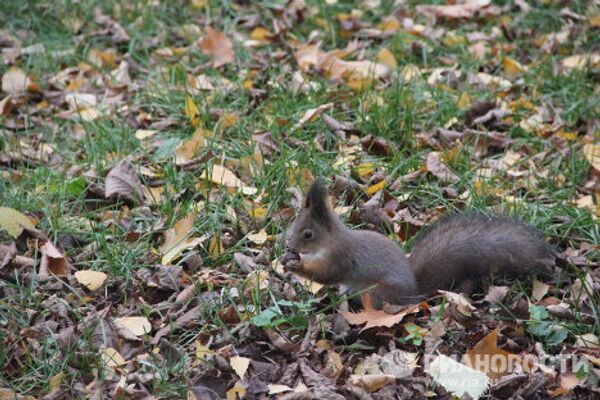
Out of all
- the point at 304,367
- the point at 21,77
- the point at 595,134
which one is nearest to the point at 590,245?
the point at 595,134

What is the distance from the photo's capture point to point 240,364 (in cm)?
306

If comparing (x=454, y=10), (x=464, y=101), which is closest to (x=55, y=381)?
A: (x=464, y=101)

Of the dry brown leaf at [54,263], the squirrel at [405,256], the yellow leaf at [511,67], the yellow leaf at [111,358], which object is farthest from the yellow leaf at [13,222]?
the yellow leaf at [511,67]

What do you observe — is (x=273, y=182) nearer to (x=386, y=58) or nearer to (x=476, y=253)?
(x=476, y=253)

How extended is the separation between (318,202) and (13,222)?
53.0 inches

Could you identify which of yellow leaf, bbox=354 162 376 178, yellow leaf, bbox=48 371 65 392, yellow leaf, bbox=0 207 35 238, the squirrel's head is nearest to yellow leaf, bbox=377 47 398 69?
yellow leaf, bbox=354 162 376 178

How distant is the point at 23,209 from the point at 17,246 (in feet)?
0.76

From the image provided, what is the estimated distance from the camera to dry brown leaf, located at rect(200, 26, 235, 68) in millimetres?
5514

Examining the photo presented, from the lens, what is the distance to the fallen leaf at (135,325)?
3285 millimetres

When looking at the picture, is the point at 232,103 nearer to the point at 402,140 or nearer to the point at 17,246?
the point at 402,140

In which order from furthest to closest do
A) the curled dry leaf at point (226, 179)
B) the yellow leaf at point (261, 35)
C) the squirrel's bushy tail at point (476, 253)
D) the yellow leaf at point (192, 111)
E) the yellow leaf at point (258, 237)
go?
the yellow leaf at point (261, 35) → the yellow leaf at point (192, 111) → the curled dry leaf at point (226, 179) → the yellow leaf at point (258, 237) → the squirrel's bushy tail at point (476, 253)

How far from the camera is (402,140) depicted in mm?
4527

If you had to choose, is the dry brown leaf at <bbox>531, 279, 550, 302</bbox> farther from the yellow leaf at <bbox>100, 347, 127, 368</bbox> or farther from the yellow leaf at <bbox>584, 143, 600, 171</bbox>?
the yellow leaf at <bbox>100, 347, 127, 368</bbox>

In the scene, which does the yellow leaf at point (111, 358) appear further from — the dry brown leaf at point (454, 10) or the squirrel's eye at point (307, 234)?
the dry brown leaf at point (454, 10)
